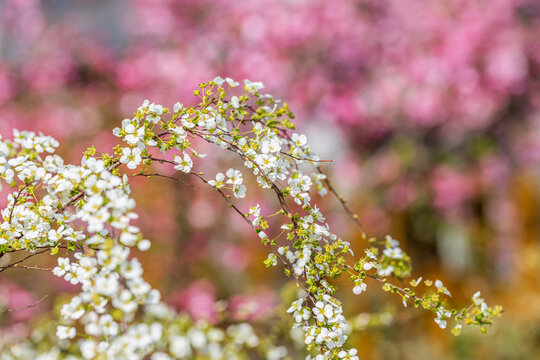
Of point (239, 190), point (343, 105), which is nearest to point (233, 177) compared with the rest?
point (239, 190)

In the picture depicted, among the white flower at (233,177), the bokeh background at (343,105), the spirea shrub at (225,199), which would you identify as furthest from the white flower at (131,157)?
the bokeh background at (343,105)

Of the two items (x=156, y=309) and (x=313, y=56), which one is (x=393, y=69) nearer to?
(x=313, y=56)

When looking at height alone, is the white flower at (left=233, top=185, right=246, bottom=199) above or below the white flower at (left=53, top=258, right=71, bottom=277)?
above

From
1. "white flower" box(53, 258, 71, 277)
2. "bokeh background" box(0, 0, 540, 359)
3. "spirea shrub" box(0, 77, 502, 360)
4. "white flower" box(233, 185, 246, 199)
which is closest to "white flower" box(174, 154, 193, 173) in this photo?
"spirea shrub" box(0, 77, 502, 360)

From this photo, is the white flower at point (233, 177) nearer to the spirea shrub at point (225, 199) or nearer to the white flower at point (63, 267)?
the spirea shrub at point (225, 199)

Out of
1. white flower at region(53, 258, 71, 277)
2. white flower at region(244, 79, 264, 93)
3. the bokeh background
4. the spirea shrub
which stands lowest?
white flower at region(53, 258, 71, 277)

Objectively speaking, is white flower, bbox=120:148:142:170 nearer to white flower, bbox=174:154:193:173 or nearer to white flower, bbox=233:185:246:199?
white flower, bbox=174:154:193:173

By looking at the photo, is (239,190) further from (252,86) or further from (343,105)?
(343,105)

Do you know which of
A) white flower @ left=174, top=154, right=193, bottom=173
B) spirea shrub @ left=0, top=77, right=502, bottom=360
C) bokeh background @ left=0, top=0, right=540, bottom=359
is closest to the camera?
spirea shrub @ left=0, top=77, right=502, bottom=360
